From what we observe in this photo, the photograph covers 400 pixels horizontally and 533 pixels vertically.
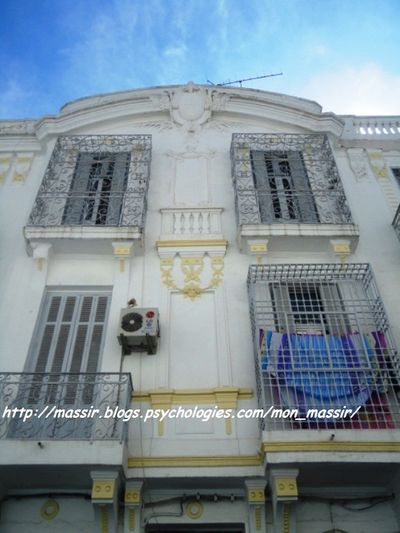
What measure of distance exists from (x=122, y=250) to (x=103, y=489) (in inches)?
157

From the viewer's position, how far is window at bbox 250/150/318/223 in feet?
31.3

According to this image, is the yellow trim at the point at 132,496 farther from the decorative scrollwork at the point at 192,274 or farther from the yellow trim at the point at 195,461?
the decorative scrollwork at the point at 192,274

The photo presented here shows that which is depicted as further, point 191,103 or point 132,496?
point 191,103

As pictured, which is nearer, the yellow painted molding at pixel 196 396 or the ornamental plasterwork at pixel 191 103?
the yellow painted molding at pixel 196 396

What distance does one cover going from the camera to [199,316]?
25.9 feet

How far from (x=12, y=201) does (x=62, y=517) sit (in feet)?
20.2

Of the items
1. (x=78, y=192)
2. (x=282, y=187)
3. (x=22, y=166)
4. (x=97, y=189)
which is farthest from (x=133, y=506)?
(x=22, y=166)

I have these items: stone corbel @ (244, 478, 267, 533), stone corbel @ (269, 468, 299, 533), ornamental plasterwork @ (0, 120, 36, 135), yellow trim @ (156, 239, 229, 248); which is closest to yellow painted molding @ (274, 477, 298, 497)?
stone corbel @ (269, 468, 299, 533)

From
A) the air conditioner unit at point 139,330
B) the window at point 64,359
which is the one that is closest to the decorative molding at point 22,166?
the window at point 64,359

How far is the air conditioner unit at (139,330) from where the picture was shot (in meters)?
7.19

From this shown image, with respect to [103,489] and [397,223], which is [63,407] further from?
[397,223]

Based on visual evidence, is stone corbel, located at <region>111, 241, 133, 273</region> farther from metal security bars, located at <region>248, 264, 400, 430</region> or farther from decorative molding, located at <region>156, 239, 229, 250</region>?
metal security bars, located at <region>248, 264, 400, 430</region>

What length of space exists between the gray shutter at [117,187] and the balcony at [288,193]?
2216 millimetres

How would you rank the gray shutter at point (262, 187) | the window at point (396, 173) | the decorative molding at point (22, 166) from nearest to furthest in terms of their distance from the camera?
1. the gray shutter at point (262, 187)
2. the decorative molding at point (22, 166)
3. the window at point (396, 173)
